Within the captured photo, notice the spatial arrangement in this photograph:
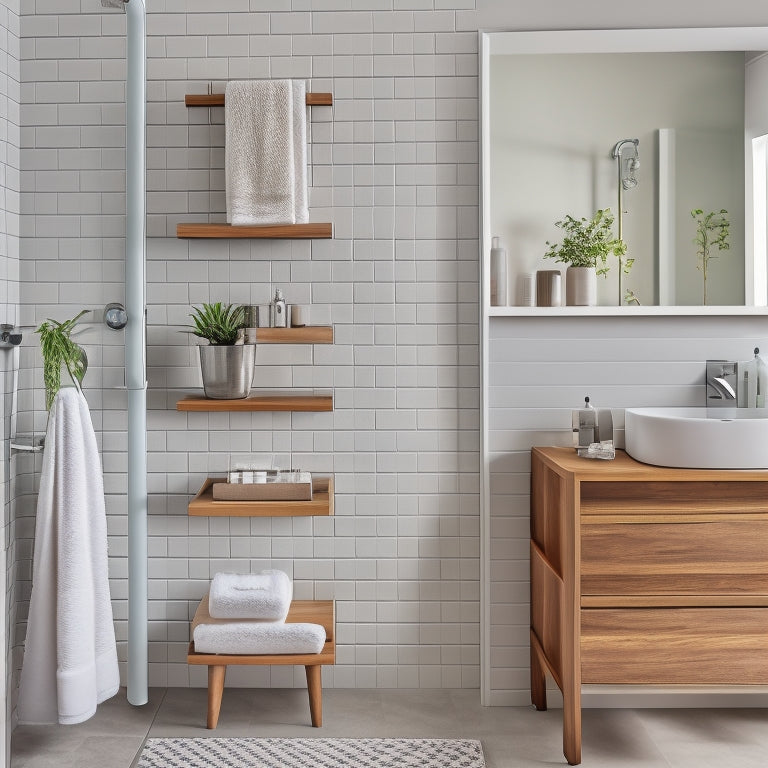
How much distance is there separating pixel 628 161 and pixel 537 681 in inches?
68.4

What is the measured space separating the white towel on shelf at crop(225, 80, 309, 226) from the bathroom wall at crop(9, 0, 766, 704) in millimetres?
163

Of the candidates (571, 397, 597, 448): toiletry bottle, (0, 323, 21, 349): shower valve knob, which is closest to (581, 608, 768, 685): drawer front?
(571, 397, 597, 448): toiletry bottle

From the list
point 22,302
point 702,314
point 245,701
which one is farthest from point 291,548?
point 702,314

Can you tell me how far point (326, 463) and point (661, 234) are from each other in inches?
54.7

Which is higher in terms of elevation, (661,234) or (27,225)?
(661,234)

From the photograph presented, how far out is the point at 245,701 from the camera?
7.75 ft

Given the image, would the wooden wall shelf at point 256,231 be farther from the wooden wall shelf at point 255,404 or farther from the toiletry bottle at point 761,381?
the toiletry bottle at point 761,381

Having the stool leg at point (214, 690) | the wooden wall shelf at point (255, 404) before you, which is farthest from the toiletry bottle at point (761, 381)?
the stool leg at point (214, 690)

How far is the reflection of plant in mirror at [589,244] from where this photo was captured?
7.95 feet

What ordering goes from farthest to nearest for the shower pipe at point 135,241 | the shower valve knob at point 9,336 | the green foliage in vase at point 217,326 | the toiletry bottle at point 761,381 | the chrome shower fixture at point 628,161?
the chrome shower fixture at point 628,161
the toiletry bottle at point 761,381
the green foliage in vase at point 217,326
the shower pipe at point 135,241
the shower valve knob at point 9,336

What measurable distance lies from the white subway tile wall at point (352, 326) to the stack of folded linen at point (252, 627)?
266 millimetres

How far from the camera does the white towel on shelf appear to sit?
2195 mm

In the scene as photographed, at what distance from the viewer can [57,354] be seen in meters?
1.59

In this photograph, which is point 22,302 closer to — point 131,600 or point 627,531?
point 131,600
